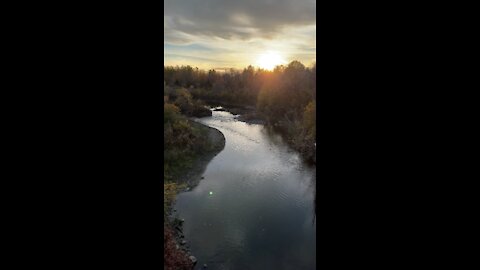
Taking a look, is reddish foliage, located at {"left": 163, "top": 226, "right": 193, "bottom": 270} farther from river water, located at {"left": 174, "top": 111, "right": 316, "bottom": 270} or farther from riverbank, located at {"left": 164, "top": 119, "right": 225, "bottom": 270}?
river water, located at {"left": 174, "top": 111, "right": 316, "bottom": 270}

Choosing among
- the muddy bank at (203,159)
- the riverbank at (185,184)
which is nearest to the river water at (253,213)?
the riverbank at (185,184)

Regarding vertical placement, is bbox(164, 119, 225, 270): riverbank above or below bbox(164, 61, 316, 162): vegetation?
below

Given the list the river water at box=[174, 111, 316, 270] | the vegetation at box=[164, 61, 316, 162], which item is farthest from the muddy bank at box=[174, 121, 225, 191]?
the vegetation at box=[164, 61, 316, 162]

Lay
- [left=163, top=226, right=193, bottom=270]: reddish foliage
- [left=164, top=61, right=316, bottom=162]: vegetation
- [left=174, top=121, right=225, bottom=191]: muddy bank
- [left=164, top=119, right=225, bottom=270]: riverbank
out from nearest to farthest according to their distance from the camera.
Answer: [left=163, top=226, right=193, bottom=270]: reddish foliage
[left=164, top=119, right=225, bottom=270]: riverbank
[left=174, top=121, right=225, bottom=191]: muddy bank
[left=164, top=61, right=316, bottom=162]: vegetation

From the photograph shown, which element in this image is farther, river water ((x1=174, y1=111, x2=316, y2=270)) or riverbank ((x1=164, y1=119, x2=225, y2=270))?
river water ((x1=174, y1=111, x2=316, y2=270))

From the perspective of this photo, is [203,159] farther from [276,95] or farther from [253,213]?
[276,95]
